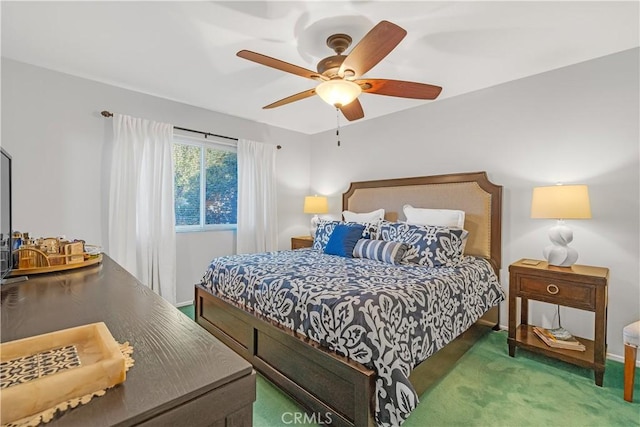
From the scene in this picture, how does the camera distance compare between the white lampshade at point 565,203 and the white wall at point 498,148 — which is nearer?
the white lampshade at point 565,203

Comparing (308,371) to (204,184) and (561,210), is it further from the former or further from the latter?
(204,184)

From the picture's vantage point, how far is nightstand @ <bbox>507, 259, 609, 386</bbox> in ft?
6.63

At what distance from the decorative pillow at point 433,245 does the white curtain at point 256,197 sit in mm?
2065

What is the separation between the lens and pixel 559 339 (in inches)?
90.9

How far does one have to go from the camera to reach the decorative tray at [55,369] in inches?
17.6

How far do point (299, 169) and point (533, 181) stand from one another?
311cm

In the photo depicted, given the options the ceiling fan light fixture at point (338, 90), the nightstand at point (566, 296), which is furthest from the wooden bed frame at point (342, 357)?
the ceiling fan light fixture at point (338, 90)

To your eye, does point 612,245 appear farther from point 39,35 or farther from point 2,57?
point 2,57

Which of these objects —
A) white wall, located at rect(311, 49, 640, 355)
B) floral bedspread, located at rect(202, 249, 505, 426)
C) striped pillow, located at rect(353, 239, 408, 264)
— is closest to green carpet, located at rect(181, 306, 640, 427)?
floral bedspread, located at rect(202, 249, 505, 426)

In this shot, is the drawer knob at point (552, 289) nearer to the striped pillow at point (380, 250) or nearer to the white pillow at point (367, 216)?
the striped pillow at point (380, 250)

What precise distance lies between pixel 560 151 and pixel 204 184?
3.81 metres

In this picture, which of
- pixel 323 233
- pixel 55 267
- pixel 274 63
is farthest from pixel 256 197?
pixel 55 267

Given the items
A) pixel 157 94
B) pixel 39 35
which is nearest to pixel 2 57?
pixel 39 35

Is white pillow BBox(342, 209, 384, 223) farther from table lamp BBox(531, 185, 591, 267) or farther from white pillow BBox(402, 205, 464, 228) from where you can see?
table lamp BBox(531, 185, 591, 267)
